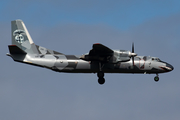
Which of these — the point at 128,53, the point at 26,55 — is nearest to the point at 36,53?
the point at 26,55

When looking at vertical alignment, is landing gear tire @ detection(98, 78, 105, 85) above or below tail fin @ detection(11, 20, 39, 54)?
below

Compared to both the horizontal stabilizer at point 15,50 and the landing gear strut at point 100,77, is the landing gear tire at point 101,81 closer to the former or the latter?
the landing gear strut at point 100,77

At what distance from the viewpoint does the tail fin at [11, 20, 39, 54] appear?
40.7 metres

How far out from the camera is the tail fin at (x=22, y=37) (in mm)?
40719

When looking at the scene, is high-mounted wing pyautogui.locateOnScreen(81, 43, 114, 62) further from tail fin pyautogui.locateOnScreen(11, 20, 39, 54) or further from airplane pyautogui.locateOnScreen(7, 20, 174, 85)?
tail fin pyautogui.locateOnScreen(11, 20, 39, 54)

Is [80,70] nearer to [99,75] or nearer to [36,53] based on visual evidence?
[99,75]

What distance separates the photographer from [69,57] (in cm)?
3928

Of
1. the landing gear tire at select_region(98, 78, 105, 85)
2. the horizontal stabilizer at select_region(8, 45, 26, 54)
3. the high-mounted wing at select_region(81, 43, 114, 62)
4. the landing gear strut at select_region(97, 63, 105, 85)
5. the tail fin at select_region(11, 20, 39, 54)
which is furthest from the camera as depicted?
the tail fin at select_region(11, 20, 39, 54)

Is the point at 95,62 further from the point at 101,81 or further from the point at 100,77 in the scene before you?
the point at 101,81

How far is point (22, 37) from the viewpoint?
41500 millimetres

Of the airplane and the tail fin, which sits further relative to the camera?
the tail fin

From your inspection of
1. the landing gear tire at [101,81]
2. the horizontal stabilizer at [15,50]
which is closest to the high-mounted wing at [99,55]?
the landing gear tire at [101,81]

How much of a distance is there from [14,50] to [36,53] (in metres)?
3.24

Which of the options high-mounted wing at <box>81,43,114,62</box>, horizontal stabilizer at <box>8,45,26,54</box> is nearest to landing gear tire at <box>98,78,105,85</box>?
high-mounted wing at <box>81,43,114,62</box>
